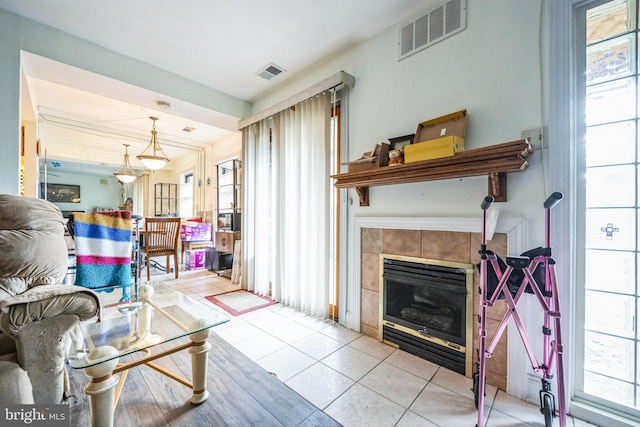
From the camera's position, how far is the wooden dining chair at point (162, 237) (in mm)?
3918

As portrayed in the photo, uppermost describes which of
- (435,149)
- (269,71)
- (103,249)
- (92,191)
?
(269,71)

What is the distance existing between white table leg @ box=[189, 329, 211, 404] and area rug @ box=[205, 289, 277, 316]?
48.9 inches

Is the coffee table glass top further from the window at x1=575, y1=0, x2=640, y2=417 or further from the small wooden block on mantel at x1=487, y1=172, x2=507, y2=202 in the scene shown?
the window at x1=575, y1=0, x2=640, y2=417

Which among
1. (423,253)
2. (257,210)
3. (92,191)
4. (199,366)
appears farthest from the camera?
(92,191)

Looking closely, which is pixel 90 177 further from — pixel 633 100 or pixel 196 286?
pixel 633 100

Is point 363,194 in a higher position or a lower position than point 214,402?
higher

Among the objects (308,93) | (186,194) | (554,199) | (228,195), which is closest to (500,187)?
(554,199)

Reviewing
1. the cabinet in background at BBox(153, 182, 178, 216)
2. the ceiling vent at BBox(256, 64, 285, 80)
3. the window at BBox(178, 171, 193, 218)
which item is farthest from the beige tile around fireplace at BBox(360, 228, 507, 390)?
the cabinet in background at BBox(153, 182, 178, 216)

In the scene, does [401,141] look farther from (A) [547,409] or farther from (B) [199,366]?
(B) [199,366]

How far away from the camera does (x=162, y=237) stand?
4.03 m

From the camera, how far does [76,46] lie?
226cm

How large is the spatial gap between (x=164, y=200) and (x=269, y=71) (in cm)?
615

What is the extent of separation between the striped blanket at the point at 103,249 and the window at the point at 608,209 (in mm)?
3238

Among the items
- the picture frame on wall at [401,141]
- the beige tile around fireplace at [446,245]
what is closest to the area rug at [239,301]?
the beige tile around fireplace at [446,245]
